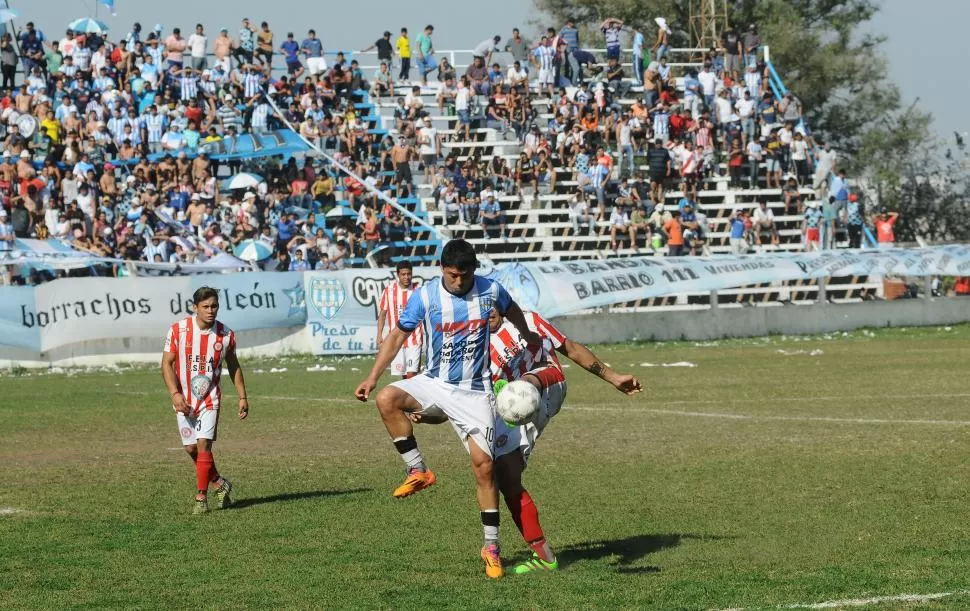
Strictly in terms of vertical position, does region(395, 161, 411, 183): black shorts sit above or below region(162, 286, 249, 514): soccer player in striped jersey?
above

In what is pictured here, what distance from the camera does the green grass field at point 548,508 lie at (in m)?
8.38

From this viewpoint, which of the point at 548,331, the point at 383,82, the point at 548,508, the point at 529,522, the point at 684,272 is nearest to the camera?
the point at 529,522

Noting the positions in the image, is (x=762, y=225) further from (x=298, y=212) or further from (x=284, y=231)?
(x=284, y=231)

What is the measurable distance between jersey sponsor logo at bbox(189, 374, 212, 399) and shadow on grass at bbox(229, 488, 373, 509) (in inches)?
36.2

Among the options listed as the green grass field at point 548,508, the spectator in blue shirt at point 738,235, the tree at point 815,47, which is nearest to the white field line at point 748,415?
the green grass field at point 548,508

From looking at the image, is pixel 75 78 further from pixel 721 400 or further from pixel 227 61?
pixel 721 400

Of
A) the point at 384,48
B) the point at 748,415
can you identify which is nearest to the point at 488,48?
the point at 384,48

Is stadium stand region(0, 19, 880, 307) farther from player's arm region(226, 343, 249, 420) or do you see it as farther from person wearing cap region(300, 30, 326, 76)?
player's arm region(226, 343, 249, 420)

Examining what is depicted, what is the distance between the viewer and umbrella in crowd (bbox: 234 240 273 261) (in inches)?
1298

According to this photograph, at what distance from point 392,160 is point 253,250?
6.81 m

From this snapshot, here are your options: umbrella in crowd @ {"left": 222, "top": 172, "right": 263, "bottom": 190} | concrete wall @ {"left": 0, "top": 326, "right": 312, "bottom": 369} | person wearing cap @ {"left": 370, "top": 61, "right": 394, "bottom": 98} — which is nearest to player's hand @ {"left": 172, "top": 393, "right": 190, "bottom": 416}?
concrete wall @ {"left": 0, "top": 326, "right": 312, "bottom": 369}

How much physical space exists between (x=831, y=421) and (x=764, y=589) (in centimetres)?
928

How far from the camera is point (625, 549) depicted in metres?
9.60

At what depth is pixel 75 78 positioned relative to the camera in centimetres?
3869
